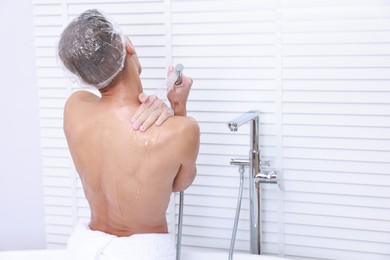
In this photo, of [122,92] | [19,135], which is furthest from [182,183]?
[19,135]

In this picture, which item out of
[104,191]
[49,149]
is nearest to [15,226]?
[49,149]

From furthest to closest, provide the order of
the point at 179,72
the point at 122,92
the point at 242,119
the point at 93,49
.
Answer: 1. the point at 242,119
2. the point at 179,72
3. the point at 122,92
4. the point at 93,49

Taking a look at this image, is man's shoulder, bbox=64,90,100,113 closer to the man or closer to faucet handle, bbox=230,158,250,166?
the man

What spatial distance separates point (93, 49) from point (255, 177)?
34.5 inches

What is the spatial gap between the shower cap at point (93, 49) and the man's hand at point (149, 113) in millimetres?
138

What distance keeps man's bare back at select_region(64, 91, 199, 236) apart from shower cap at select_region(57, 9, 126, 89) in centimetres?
12

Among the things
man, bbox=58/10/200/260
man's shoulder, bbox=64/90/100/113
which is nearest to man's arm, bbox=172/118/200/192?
man, bbox=58/10/200/260

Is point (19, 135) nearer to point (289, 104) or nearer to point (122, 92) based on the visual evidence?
point (122, 92)

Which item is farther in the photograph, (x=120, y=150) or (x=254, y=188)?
(x=254, y=188)

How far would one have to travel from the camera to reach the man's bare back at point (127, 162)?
68.2 inches

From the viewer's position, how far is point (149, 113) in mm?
1765

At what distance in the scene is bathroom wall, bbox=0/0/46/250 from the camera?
2562 mm

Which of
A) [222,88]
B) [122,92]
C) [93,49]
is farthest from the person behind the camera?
[222,88]

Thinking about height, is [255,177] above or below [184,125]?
below
